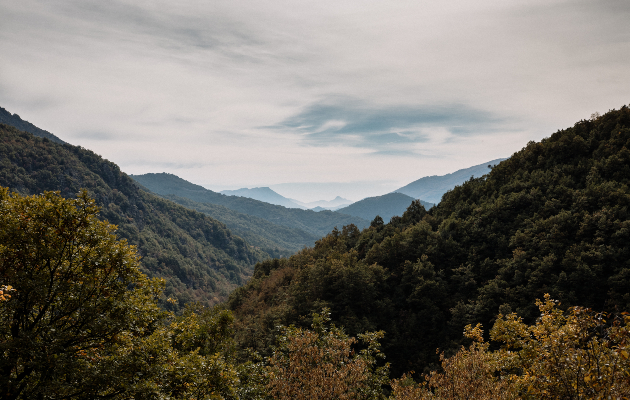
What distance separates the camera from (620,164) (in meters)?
39.3

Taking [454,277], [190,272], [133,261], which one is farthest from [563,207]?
[190,272]

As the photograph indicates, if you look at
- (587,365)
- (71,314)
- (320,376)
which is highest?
(71,314)

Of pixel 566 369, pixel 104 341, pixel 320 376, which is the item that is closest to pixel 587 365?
pixel 566 369

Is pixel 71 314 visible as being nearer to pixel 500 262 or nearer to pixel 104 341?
pixel 104 341

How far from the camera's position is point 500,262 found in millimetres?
41812

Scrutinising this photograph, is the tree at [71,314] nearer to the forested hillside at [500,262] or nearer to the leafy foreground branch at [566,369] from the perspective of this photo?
the leafy foreground branch at [566,369]

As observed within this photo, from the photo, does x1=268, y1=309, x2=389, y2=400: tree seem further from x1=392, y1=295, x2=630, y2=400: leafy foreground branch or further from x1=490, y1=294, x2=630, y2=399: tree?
x1=490, y1=294, x2=630, y2=399: tree

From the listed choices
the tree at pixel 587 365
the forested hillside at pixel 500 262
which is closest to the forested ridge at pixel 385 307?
the tree at pixel 587 365

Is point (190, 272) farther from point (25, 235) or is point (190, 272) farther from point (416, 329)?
point (25, 235)

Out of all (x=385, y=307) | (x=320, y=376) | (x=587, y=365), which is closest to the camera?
(x=587, y=365)

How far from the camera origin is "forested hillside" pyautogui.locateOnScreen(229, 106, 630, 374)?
33938mm

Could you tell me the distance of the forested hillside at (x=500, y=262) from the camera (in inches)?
1336

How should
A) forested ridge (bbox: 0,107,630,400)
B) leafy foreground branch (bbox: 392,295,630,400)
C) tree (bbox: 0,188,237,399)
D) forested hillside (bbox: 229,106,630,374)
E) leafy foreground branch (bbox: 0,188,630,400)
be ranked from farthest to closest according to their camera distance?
forested hillside (bbox: 229,106,630,374) < forested ridge (bbox: 0,107,630,400) < tree (bbox: 0,188,237,399) < leafy foreground branch (bbox: 0,188,630,400) < leafy foreground branch (bbox: 392,295,630,400)

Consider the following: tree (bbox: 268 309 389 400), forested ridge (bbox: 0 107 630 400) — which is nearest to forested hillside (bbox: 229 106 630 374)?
forested ridge (bbox: 0 107 630 400)
